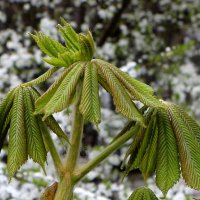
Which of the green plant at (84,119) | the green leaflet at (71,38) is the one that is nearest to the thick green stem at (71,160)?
the green plant at (84,119)

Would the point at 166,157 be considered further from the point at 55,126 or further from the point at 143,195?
the point at 55,126

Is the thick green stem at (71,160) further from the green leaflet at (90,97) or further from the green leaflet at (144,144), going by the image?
the green leaflet at (144,144)

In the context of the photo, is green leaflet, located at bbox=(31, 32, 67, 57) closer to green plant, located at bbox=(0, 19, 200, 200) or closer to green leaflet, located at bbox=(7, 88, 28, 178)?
green plant, located at bbox=(0, 19, 200, 200)

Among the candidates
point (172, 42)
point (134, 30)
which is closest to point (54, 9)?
point (134, 30)

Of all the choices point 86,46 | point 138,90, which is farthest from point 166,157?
point 86,46

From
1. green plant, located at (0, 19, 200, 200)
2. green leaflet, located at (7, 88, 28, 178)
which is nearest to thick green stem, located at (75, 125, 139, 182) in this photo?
green plant, located at (0, 19, 200, 200)

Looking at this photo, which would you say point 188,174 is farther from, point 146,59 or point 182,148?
point 146,59
